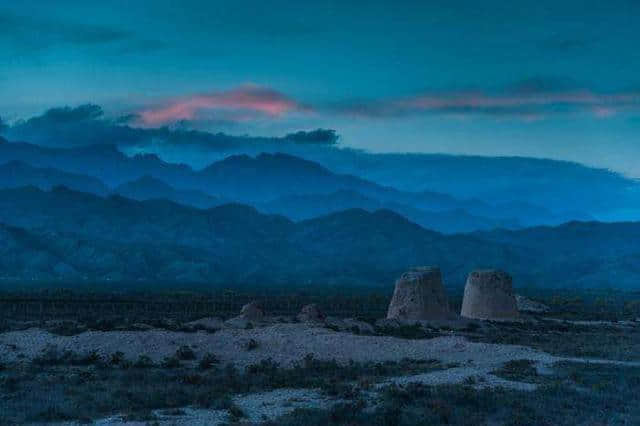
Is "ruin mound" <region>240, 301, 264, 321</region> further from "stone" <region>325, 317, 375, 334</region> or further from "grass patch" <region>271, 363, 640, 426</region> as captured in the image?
"grass patch" <region>271, 363, 640, 426</region>

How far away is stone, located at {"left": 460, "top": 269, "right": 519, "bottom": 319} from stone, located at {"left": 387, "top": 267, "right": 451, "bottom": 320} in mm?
4088

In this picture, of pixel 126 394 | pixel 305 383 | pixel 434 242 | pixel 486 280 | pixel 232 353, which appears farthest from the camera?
pixel 434 242

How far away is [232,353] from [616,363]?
12869 mm

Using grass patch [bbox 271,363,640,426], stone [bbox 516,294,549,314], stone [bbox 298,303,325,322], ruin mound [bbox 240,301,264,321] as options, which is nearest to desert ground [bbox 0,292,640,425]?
grass patch [bbox 271,363,640,426]

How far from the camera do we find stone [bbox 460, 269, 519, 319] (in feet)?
151

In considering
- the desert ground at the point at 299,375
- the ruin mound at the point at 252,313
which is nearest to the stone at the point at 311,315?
the ruin mound at the point at 252,313

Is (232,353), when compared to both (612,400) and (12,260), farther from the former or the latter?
(12,260)

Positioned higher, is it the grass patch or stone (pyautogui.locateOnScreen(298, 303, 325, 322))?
stone (pyautogui.locateOnScreen(298, 303, 325, 322))

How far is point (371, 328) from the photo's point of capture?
3722 cm

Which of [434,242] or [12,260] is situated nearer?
[12,260]

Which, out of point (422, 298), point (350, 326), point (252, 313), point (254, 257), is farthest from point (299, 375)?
point (254, 257)

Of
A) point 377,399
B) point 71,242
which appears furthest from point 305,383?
point 71,242

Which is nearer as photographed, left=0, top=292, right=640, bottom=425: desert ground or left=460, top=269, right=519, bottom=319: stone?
left=0, top=292, right=640, bottom=425: desert ground

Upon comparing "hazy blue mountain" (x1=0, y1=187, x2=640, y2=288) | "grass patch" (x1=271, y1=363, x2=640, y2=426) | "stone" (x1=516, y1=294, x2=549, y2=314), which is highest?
A: "hazy blue mountain" (x1=0, y1=187, x2=640, y2=288)
